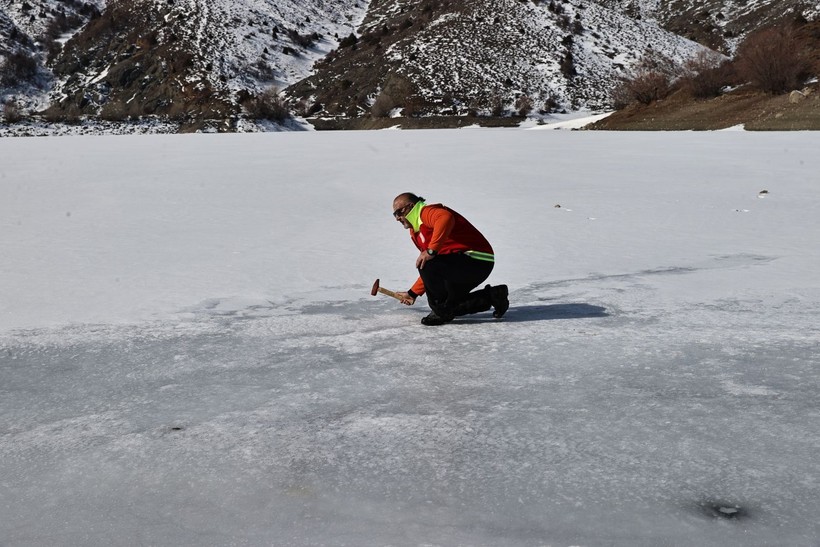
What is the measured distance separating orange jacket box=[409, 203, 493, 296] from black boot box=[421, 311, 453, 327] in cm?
40

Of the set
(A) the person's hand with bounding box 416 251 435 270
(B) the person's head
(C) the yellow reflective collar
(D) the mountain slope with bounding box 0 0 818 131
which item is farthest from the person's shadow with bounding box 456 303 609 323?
(D) the mountain slope with bounding box 0 0 818 131

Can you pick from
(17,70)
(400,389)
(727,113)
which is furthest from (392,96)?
(400,389)

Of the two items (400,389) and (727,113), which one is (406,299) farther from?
(727,113)

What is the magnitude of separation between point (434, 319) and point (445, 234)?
562 mm

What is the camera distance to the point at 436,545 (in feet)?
8.12

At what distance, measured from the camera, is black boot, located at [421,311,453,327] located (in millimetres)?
5520

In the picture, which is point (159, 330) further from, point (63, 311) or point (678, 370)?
point (678, 370)

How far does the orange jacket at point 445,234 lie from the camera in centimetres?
543

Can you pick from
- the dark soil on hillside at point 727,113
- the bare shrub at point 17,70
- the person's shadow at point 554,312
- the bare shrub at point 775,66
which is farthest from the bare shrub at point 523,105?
the bare shrub at point 17,70

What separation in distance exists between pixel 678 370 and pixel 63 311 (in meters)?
4.07

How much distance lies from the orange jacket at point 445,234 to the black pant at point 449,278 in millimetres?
68

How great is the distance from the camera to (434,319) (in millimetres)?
5527

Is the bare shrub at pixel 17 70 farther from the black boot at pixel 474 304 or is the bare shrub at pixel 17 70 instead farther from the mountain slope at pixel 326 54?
the black boot at pixel 474 304

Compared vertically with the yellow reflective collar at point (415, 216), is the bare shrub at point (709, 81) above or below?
above
